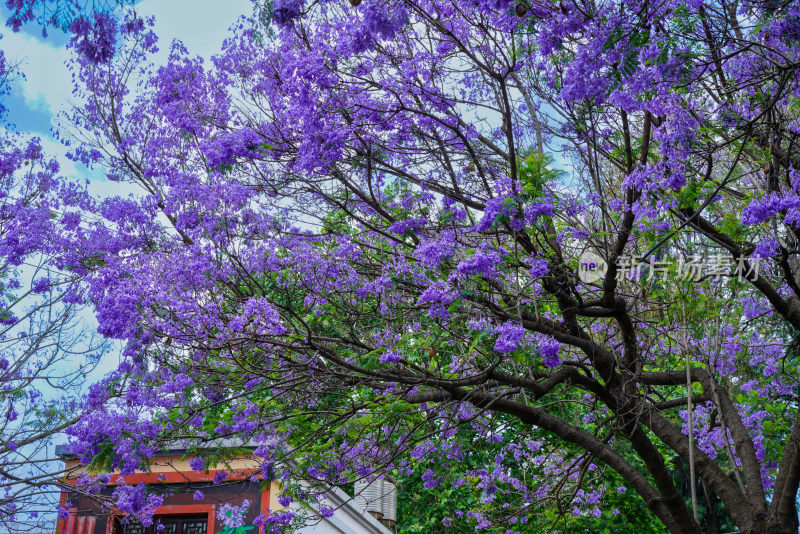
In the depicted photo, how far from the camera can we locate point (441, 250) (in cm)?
443

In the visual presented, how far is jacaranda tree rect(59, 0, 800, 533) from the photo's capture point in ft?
14.2

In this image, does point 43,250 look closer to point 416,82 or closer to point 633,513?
point 416,82

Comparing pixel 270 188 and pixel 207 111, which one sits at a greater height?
pixel 207 111

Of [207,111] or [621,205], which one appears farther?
[207,111]

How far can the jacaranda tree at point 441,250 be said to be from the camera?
14.2ft

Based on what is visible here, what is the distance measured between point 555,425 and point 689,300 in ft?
4.52

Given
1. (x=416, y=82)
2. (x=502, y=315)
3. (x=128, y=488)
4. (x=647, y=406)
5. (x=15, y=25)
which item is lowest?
(x=128, y=488)

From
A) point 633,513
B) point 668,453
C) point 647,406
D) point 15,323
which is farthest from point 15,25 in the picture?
point 668,453

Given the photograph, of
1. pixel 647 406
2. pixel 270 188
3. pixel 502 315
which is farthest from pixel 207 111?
pixel 647 406

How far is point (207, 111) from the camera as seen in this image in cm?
604

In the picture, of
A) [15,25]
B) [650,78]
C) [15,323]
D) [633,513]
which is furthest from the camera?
[633,513]

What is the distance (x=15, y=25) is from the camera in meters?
4.00

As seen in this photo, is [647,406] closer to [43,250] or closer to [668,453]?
[668,453]

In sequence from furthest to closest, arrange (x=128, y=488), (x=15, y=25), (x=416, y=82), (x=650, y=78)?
(x=128, y=488), (x=416, y=82), (x=15, y=25), (x=650, y=78)
